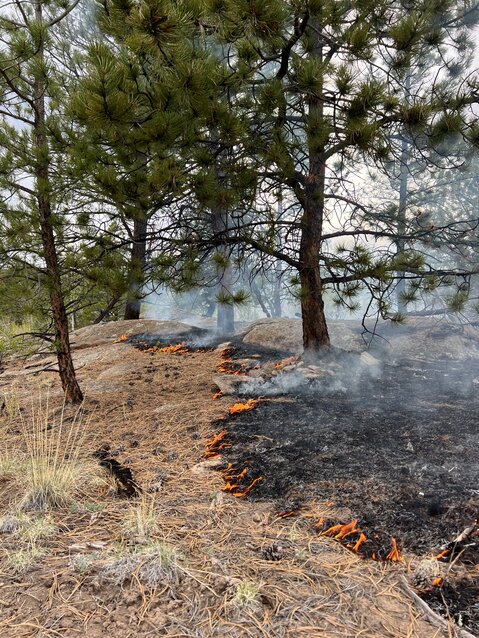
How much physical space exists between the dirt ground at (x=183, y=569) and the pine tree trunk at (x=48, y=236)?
6.11 ft

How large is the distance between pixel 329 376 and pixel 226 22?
3.81 meters

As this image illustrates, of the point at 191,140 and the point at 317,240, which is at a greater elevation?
the point at 191,140

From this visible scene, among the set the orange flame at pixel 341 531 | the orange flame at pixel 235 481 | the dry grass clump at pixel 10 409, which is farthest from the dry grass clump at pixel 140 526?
the dry grass clump at pixel 10 409

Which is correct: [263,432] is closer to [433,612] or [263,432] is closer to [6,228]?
[433,612]

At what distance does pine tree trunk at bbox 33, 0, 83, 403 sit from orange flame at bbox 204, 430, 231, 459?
7.13 feet

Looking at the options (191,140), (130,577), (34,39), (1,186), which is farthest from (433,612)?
(1,186)

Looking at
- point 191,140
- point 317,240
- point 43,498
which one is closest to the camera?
point 43,498

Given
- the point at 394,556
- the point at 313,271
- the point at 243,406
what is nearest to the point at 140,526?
the point at 394,556

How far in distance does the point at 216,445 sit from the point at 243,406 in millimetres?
900

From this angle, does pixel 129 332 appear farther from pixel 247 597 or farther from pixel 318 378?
pixel 247 597

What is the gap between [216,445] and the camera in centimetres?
353

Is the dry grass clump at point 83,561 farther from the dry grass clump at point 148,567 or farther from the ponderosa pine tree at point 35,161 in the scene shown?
the ponderosa pine tree at point 35,161

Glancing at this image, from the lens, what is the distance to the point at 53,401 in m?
5.49

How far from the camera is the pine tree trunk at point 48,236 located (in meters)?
4.26
